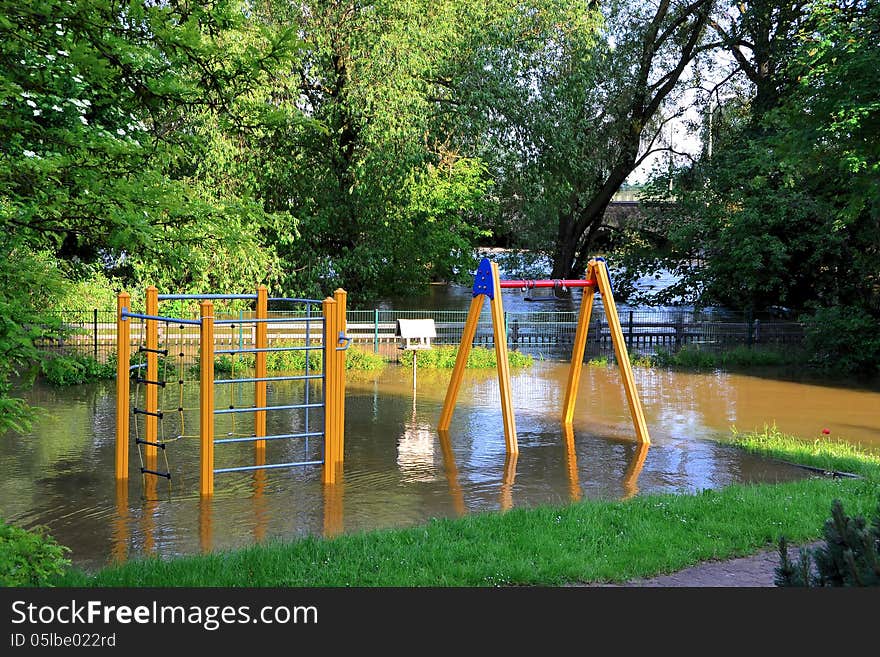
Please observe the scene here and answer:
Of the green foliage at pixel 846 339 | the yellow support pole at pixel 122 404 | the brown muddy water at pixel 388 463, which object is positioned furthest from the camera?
the green foliage at pixel 846 339

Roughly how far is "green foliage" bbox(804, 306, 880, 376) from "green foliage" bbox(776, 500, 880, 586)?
20223 mm

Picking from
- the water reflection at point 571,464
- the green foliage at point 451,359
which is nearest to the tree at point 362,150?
the green foliage at point 451,359

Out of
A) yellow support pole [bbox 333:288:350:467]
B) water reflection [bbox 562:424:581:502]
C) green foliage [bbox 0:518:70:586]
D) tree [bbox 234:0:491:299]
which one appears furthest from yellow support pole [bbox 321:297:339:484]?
tree [bbox 234:0:491:299]

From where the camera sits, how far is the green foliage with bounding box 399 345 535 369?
73.8 feet

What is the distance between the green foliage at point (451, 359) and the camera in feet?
73.8

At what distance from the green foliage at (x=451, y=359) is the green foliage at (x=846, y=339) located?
721 cm

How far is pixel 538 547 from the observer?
24.4 feet

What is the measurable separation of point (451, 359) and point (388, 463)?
36.4ft

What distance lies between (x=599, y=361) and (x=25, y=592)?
64.3 feet

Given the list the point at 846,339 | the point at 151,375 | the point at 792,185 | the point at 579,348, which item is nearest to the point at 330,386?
the point at 151,375

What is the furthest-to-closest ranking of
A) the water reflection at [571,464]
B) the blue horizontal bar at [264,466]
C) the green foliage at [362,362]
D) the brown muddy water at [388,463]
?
1. the green foliage at [362,362]
2. the water reflection at [571,464]
3. the blue horizontal bar at [264,466]
4. the brown muddy water at [388,463]

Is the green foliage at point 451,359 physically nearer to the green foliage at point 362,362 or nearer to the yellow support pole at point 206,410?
the green foliage at point 362,362

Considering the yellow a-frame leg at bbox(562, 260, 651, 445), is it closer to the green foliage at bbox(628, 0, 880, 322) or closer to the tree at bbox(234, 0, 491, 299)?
the green foliage at bbox(628, 0, 880, 322)

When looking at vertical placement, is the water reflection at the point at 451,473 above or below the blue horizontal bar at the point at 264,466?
below
